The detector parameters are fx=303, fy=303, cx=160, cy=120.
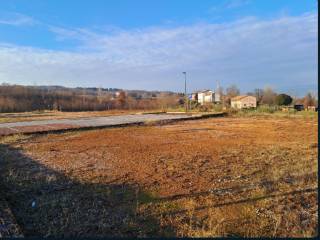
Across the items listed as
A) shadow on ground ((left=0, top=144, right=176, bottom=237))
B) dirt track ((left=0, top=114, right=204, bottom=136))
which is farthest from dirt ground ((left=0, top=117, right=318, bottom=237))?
dirt track ((left=0, top=114, right=204, bottom=136))

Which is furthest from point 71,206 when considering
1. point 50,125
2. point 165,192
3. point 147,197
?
point 50,125

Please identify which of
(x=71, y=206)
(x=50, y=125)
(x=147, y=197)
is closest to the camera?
(x=71, y=206)

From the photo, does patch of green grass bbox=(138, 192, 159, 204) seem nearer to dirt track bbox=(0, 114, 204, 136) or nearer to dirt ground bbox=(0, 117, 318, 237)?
dirt ground bbox=(0, 117, 318, 237)

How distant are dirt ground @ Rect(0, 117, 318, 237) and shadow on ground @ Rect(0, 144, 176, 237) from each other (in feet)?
0.05

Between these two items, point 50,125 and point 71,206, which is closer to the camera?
point 71,206

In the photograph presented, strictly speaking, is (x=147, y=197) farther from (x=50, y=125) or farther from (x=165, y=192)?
(x=50, y=125)

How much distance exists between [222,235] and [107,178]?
3.27 m

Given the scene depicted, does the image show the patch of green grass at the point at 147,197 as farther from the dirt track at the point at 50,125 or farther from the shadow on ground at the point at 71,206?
the dirt track at the point at 50,125

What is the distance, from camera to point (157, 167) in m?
7.38

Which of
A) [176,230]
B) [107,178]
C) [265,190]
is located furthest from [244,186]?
[107,178]

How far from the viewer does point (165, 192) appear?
539cm

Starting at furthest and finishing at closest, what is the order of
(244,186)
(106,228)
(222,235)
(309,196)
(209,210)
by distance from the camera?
(244,186) < (309,196) < (209,210) < (106,228) < (222,235)

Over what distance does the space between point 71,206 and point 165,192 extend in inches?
63.7

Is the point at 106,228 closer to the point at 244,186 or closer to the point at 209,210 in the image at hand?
the point at 209,210
